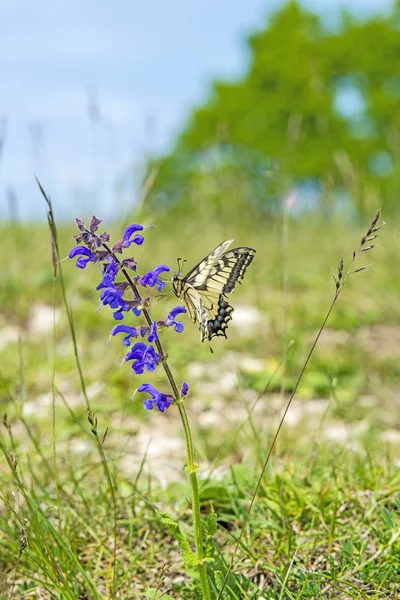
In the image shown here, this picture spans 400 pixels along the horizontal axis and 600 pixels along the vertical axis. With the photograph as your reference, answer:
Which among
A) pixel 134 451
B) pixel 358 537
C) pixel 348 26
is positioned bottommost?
pixel 134 451

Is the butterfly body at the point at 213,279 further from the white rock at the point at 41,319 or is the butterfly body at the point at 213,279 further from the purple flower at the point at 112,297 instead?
the white rock at the point at 41,319

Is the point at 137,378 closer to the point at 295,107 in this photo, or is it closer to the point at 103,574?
the point at 103,574

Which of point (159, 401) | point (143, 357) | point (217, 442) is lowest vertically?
point (217, 442)

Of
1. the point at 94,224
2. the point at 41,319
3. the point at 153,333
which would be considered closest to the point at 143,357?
the point at 153,333

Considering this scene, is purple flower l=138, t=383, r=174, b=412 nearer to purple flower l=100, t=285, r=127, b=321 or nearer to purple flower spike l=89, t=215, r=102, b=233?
purple flower l=100, t=285, r=127, b=321

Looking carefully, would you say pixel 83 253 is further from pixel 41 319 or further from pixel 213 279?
pixel 41 319

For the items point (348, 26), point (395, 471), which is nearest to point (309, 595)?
point (395, 471)
